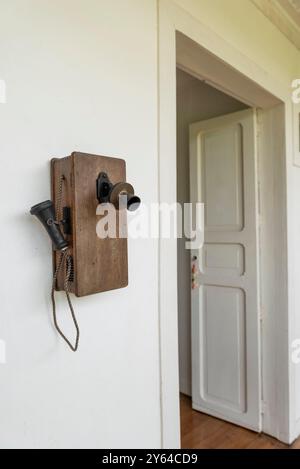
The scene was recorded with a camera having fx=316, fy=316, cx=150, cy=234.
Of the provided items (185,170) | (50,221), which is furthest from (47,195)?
(185,170)

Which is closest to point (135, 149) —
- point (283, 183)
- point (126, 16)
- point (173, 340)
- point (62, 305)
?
point (126, 16)

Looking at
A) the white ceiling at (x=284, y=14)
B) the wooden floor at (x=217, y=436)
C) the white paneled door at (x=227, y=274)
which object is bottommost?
the wooden floor at (x=217, y=436)

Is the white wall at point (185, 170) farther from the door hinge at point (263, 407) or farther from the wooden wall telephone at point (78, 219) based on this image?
the wooden wall telephone at point (78, 219)

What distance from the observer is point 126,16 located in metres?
1.00

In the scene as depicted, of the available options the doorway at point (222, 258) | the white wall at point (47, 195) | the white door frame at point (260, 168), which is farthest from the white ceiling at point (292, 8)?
the white wall at point (47, 195)

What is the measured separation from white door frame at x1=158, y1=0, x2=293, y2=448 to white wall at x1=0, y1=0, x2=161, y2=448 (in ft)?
0.14

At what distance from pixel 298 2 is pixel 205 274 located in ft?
5.44

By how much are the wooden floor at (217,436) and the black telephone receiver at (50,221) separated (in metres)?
1.70

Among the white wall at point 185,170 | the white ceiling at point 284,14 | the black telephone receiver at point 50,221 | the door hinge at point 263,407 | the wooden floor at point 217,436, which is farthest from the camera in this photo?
the white wall at point 185,170

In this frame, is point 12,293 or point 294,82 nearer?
point 12,293

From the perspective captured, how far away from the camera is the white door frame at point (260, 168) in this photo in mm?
1108

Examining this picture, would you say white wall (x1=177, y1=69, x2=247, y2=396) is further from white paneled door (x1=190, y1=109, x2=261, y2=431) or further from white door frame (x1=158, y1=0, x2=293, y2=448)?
white door frame (x1=158, y1=0, x2=293, y2=448)

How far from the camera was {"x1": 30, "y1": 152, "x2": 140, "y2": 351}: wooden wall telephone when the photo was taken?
2.57ft

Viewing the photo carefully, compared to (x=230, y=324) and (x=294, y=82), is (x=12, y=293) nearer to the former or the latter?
(x=230, y=324)
